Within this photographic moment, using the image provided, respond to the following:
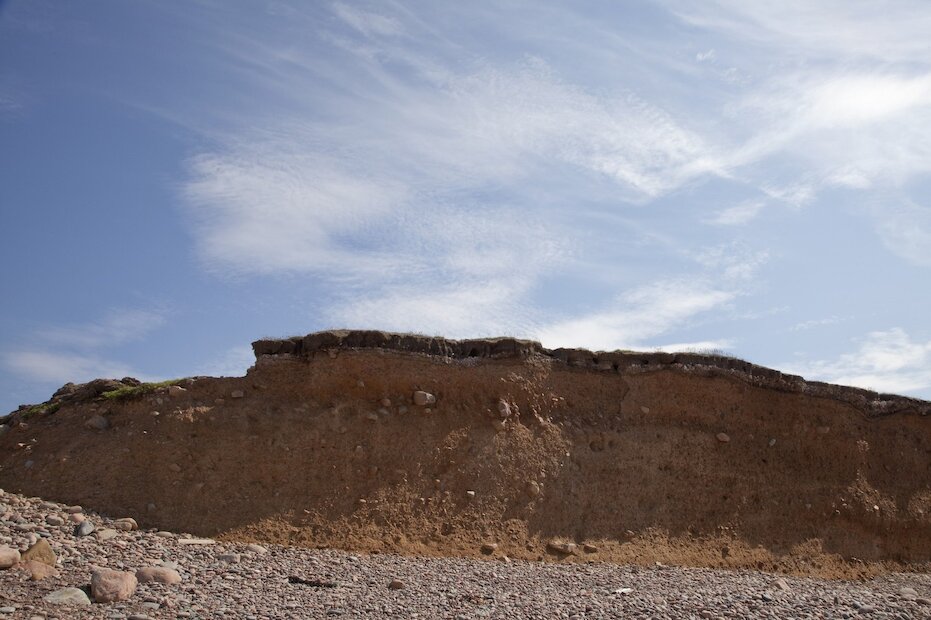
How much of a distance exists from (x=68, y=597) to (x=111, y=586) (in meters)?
0.43

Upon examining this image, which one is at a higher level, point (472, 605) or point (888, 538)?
point (888, 538)

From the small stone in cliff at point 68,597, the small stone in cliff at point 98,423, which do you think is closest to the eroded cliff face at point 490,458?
the small stone in cliff at point 98,423

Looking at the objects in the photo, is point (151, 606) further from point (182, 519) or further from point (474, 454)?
point (474, 454)

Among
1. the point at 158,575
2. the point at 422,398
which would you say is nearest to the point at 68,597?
the point at 158,575

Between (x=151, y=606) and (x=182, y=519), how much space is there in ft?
13.3

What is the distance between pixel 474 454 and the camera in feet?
50.3

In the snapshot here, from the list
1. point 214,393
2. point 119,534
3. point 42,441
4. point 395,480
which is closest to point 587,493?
point 395,480

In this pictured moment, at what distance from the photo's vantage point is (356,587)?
11.1 metres

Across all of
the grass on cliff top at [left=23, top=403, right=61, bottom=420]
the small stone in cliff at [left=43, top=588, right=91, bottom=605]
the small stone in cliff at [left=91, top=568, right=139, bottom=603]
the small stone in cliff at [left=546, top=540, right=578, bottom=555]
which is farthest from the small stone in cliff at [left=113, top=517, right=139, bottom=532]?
the small stone in cliff at [left=546, top=540, right=578, bottom=555]

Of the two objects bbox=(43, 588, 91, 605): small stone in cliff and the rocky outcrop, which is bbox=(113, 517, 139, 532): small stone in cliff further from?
the rocky outcrop

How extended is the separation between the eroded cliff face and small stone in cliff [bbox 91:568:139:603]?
11.4 feet

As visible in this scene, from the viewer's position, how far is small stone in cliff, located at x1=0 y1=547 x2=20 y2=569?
990 cm

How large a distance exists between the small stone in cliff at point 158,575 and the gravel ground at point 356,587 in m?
0.09

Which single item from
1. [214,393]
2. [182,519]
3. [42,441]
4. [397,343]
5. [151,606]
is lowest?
[151,606]
